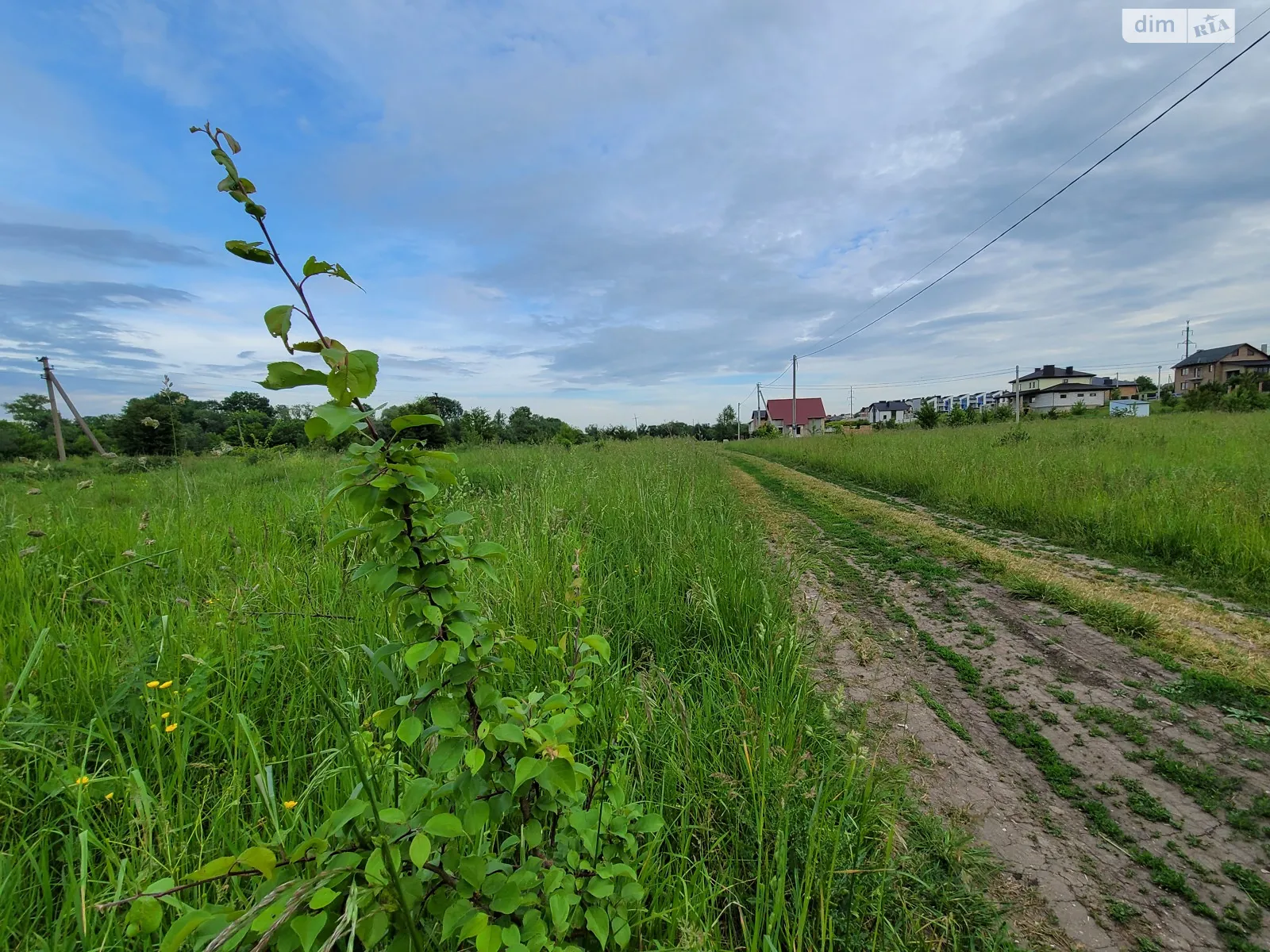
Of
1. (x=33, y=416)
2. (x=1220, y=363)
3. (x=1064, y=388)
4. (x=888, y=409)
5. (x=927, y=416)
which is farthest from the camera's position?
(x=888, y=409)

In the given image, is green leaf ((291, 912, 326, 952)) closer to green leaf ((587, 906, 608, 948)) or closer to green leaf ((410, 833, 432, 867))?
green leaf ((410, 833, 432, 867))

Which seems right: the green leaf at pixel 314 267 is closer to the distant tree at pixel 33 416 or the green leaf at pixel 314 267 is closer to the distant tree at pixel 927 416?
the distant tree at pixel 33 416

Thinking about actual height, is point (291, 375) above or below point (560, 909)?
above

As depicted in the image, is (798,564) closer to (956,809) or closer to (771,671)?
(771,671)

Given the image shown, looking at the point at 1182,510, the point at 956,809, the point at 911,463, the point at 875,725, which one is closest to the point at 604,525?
the point at 875,725

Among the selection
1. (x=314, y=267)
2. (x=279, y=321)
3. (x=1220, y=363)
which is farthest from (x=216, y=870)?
(x=1220, y=363)

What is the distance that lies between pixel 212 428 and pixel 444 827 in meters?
7.80

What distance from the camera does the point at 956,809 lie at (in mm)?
2002

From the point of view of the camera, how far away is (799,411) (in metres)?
63.9

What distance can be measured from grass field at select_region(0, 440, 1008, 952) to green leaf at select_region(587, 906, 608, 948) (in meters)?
0.34

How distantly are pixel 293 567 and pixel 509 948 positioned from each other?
9.84ft

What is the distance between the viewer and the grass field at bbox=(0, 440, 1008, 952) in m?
1.36

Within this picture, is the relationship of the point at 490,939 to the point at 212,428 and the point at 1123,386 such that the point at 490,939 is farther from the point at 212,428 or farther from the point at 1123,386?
the point at 1123,386

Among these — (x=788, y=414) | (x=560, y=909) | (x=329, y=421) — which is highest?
(x=788, y=414)
